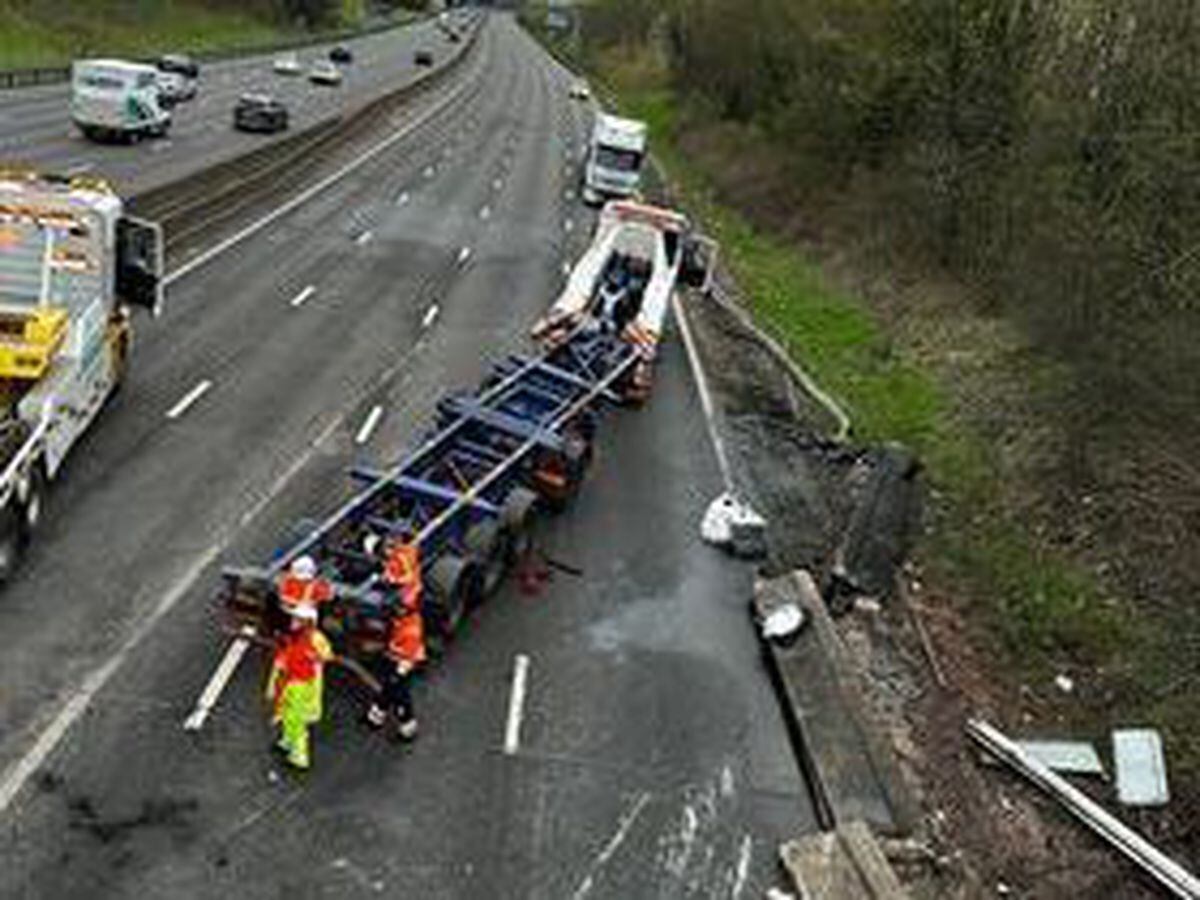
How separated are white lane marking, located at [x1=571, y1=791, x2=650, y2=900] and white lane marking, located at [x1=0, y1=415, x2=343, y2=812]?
442 cm

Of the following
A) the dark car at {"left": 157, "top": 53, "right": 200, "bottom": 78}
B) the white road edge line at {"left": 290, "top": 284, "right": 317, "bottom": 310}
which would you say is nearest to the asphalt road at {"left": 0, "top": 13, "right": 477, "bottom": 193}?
the dark car at {"left": 157, "top": 53, "right": 200, "bottom": 78}

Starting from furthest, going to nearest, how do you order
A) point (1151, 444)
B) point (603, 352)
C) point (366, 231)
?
point (366, 231) < point (603, 352) < point (1151, 444)

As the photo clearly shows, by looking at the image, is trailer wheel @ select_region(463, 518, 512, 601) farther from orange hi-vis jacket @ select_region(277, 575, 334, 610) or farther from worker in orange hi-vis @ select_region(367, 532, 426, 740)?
orange hi-vis jacket @ select_region(277, 575, 334, 610)

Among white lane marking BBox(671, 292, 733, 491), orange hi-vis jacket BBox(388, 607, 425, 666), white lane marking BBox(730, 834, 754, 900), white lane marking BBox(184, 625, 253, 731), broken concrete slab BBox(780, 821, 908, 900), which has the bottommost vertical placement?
white lane marking BBox(671, 292, 733, 491)

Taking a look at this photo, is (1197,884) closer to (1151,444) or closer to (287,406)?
(1151,444)

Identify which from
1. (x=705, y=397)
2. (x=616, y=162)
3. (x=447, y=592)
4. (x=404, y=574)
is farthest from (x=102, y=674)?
(x=616, y=162)

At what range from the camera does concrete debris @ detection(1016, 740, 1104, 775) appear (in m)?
16.7

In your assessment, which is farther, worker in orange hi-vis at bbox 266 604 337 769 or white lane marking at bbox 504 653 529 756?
white lane marking at bbox 504 653 529 756

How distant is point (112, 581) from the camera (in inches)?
682

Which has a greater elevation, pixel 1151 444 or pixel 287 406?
pixel 1151 444

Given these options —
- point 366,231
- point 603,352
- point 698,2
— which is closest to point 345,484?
point 603,352

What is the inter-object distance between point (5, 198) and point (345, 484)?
220 inches

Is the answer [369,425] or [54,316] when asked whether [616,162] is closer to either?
[369,425]

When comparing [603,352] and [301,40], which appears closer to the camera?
[603,352]
